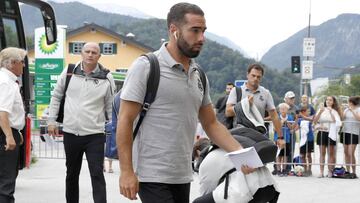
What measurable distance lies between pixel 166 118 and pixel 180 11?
632mm

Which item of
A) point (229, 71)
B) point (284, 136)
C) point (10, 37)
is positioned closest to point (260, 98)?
point (10, 37)

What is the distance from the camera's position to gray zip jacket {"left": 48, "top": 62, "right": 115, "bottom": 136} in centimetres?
776

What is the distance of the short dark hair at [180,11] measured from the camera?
434cm

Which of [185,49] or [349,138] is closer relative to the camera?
[185,49]

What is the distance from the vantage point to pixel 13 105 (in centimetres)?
711

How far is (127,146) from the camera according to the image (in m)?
4.26

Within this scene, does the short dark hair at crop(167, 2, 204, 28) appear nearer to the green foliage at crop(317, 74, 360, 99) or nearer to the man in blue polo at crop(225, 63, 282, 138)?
the man in blue polo at crop(225, 63, 282, 138)

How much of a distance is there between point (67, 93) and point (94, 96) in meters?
0.33

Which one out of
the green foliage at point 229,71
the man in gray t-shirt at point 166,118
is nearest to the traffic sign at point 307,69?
the man in gray t-shirt at point 166,118

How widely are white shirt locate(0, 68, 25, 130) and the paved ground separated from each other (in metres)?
2.88

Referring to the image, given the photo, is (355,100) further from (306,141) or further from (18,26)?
(18,26)

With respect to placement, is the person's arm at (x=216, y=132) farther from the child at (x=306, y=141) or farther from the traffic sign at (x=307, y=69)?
the traffic sign at (x=307, y=69)

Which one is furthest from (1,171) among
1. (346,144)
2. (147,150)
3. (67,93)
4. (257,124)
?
(346,144)

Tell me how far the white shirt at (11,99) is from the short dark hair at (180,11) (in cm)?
303
